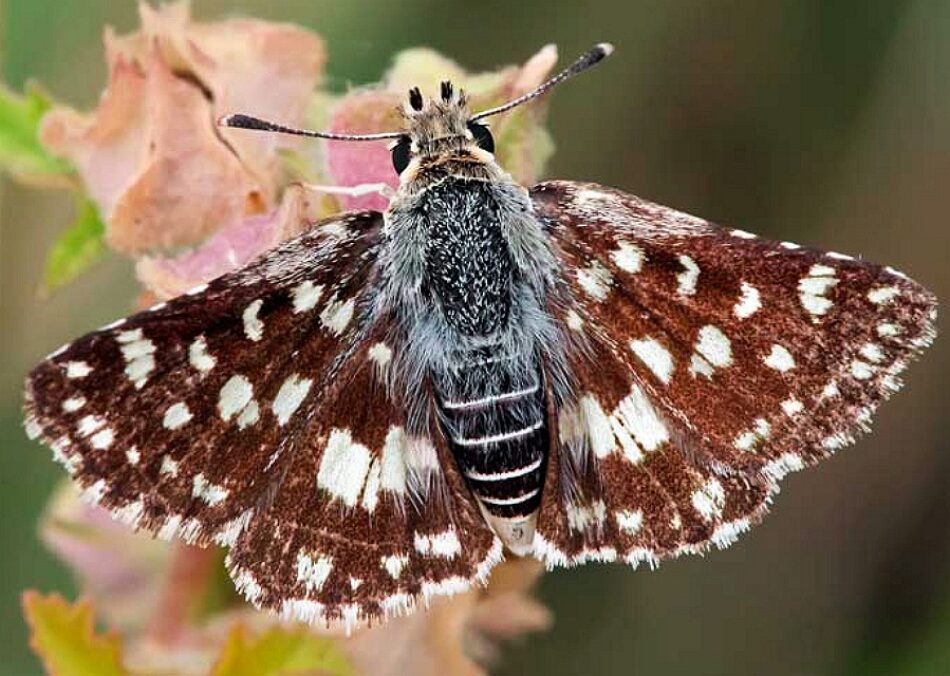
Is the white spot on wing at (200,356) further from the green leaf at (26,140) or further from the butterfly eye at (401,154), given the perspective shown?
the green leaf at (26,140)

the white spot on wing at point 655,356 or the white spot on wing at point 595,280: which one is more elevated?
the white spot on wing at point 595,280

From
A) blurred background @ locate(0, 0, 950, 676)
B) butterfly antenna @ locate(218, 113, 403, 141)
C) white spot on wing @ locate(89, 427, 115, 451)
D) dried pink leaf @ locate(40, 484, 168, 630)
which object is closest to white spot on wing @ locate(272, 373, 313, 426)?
white spot on wing @ locate(89, 427, 115, 451)

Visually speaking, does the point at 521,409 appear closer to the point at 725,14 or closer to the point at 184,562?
the point at 184,562

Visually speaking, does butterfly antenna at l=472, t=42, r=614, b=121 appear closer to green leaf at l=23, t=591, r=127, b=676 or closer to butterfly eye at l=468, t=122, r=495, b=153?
butterfly eye at l=468, t=122, r=495, b=153

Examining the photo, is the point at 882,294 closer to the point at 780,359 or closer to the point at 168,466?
the point at 780,359

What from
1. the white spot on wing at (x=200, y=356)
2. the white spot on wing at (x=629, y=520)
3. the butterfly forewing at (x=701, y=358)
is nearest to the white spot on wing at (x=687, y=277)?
the butterfly forewing at (x=701, y=358)

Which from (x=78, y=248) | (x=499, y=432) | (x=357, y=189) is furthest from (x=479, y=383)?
(x=78, y=248)

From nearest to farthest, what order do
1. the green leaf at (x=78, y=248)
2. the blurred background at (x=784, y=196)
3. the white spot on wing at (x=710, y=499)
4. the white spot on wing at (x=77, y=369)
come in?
the white spot on wing at (x=77, y=369), the white spot on wing at (x=710, y=499), the green leaf at (x=78, y=248), the blurred background at (x=784, y=196)
